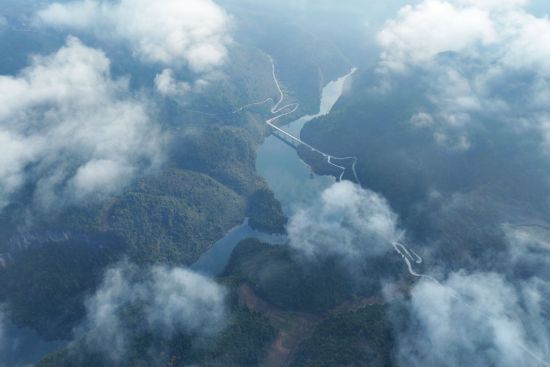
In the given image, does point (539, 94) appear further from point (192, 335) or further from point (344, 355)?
point (192, 335)

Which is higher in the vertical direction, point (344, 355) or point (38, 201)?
point (344, 355)

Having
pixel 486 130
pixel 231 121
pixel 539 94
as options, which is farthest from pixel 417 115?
pixel 231 121

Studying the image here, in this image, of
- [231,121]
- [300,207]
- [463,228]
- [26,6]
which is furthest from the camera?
[26,6]

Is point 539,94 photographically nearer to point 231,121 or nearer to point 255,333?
point 231,121

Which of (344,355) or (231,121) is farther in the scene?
(231,121)

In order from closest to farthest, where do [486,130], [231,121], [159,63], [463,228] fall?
1. [463,228]
2. [486,130]
3. [231,121]
4. [159,63]

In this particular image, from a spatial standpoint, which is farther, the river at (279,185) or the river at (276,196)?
the river at (279,185)

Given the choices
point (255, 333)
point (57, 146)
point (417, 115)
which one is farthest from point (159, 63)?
point (255, 333)

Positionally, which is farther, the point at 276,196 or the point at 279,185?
the point at 279,185

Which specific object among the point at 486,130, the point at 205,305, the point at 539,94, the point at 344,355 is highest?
the point at 539,94

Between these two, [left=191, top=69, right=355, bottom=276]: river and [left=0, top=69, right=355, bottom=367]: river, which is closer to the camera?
[left=0, top=69, right=355, bottom=367]: river
